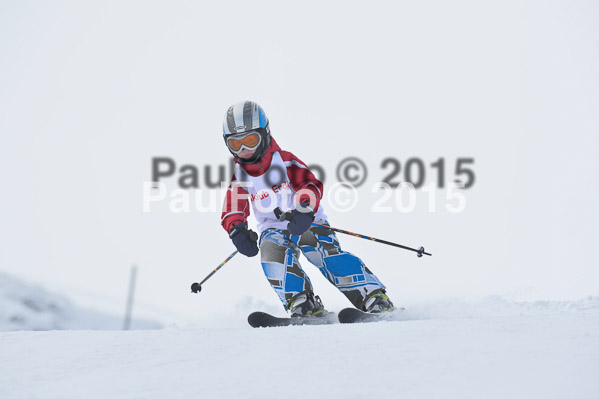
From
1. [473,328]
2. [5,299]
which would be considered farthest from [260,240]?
[5,299]

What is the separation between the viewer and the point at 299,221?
4.59m

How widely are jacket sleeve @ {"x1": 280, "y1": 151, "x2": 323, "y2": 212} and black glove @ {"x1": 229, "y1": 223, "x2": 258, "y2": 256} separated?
18.0 inches

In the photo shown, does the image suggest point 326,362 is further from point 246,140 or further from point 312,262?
point 246,140

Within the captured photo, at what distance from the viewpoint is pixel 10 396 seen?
2.24 meters

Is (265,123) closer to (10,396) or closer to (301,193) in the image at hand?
(301,193)

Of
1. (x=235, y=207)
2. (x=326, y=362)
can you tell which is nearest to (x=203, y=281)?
(x=235, y=207)

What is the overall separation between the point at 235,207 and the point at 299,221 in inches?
27.0

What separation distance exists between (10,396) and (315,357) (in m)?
1.17

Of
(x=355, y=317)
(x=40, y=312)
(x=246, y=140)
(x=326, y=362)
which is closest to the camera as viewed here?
(x=326, y=362)

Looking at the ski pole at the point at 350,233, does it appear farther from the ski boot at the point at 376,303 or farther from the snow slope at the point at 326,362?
the snow slope at the point at 326,362

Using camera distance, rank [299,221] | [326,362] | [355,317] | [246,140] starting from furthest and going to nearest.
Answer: [246,140] → [299,221] → [355,317] → [326,362]

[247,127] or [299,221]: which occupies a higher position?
[247,127]

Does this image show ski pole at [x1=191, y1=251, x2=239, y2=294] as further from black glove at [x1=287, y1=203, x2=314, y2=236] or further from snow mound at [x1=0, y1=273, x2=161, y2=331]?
snow mound at [x1=0, y1=273, x2=161, y2=331]

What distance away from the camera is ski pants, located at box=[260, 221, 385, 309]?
4656 mm
